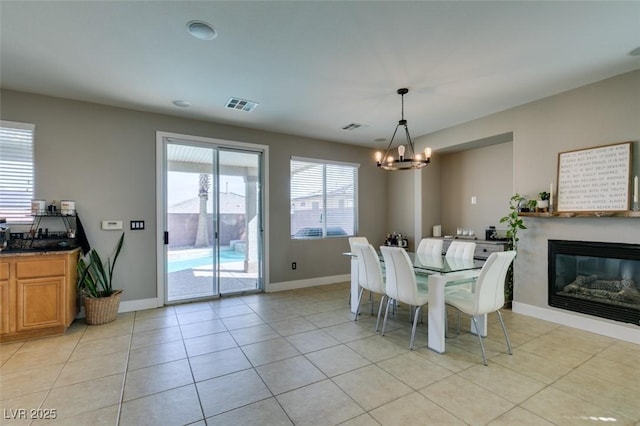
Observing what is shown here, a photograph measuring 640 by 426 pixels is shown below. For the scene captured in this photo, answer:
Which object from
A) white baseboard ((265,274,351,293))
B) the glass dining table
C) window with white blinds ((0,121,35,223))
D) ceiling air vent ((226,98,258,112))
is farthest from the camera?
white baseboard ((265,274,351,293))

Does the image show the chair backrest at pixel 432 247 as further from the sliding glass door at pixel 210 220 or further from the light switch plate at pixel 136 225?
the light switch plate at pixel 136 225

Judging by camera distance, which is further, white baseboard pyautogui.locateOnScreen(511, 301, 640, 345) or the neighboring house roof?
the neighboring house roof

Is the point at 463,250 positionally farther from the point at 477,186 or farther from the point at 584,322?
the point at 477,186

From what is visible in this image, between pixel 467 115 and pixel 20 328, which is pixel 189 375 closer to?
pixel 20 328

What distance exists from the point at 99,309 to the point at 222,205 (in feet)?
6.89

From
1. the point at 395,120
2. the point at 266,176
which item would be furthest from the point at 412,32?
the point at 266,176

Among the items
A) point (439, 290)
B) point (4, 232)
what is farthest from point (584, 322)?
point (4, 232)

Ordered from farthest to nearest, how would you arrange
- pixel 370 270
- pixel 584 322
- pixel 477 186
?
1. pixel 477 186
2. pixel 370 270
3. pixel 584 322

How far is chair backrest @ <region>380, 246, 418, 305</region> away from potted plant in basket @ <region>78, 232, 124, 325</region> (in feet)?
11.2

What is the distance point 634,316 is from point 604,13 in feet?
9.55

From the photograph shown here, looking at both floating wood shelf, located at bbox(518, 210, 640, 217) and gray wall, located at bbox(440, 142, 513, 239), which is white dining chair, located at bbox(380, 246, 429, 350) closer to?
floating wood shelf, located at bbox(518, 210, 640, 217)

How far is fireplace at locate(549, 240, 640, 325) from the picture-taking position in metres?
3.09

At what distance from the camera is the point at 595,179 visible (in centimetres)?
331

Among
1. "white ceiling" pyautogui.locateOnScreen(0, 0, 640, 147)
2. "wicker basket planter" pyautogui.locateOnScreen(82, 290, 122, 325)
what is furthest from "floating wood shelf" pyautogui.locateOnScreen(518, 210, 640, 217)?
"wicker basket planter" pyautogui.locateOnScreen(82, 290, 122, 325)
